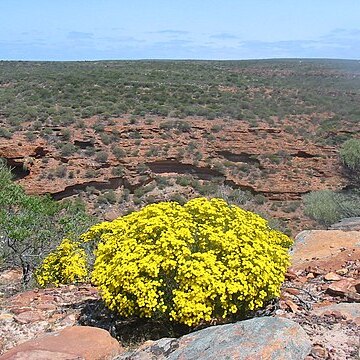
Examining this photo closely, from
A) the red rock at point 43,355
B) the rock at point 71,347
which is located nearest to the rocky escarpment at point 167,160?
the rock at point 71,347

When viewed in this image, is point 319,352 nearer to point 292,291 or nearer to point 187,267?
point 187,267

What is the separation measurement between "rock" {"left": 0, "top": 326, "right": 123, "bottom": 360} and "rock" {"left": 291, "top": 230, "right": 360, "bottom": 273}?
3271mm

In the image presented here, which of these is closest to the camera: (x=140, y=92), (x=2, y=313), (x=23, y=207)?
(x=2, y=313)

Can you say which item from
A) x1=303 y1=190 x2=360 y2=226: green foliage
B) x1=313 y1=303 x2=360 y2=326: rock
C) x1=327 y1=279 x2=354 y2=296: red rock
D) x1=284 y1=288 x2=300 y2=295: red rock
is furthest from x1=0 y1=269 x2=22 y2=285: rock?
x1=303 y1=190 x2=360 y2=226: green foliage

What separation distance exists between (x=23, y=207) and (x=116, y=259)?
6.23 meters

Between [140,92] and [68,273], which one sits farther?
[140,92]

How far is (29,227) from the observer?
1043 cm

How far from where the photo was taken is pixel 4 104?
29938mm

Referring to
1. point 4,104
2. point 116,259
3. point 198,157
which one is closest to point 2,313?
point 116,259

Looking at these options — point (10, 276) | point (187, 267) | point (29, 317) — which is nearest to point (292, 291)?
point (187, 267)

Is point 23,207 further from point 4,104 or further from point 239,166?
point 4,104

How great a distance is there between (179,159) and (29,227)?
52.5 ft

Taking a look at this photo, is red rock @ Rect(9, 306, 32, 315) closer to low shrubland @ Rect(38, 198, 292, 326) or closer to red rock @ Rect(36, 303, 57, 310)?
red rock @ Rect(36, 303, 57, 310)

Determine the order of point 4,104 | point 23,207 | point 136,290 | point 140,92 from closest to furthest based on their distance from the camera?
point 136,290
point 23,207
point 4,104
point 140,92
